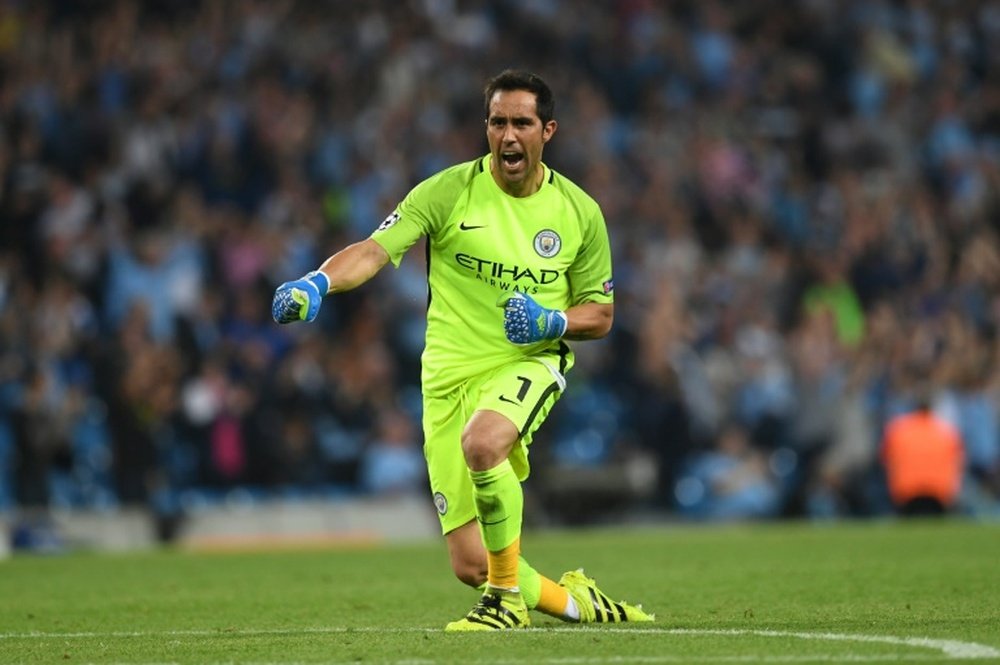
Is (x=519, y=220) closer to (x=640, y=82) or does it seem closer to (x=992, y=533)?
(x=992, y=533)

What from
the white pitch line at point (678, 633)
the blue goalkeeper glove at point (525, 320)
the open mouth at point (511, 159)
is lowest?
the white pitch line at point (678, 633)

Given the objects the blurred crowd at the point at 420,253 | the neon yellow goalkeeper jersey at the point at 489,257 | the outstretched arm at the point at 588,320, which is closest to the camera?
the outstretched arm at the point at 588,320

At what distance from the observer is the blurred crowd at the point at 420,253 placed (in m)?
18.4

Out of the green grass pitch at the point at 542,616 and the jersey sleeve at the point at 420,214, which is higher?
the jersey sleeve at the point at 420,214

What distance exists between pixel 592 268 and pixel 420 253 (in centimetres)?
1159

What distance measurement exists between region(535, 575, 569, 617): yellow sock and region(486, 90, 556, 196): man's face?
6.17ft

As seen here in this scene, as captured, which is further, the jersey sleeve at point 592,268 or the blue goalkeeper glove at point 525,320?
the jersey sleeve at point 592,268

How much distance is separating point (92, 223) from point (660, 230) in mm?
6622

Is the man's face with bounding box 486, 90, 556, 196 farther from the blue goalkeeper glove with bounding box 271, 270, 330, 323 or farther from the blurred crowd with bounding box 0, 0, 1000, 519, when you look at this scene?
the blurred crowd with bounding box 0, 0, 1000, 519

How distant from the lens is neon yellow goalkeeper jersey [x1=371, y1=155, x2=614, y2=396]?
8625mm

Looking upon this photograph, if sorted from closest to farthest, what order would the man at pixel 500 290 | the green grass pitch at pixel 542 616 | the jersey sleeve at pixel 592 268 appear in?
the green grass pitch at pixel 542 616, the man at pixel 500 290, the jersey sleeve at pixel 592 268

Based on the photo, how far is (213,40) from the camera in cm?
2181

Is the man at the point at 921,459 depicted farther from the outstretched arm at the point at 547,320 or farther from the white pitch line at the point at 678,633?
the white pitch line at the point at 678,633

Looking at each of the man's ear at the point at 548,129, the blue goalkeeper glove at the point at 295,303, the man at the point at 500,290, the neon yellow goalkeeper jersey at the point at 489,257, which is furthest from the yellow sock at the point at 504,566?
the man's ear at the point at 548,129
